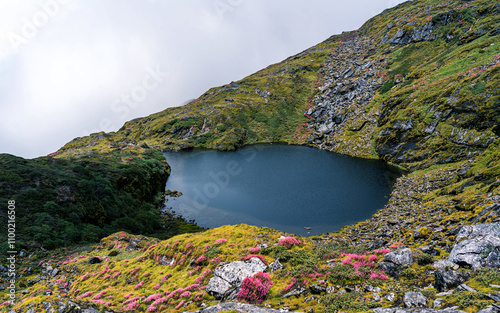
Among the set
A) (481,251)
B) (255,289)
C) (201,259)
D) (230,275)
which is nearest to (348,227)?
(481,251)

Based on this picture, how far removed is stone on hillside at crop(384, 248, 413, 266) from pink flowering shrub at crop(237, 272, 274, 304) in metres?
9.07

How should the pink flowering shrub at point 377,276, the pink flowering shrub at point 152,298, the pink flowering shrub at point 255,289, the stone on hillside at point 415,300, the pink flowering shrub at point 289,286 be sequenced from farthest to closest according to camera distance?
the pink flowering shrub at point 152,298, the pink flowering shrub at point 289,286, the pink flowering shrub at point 255,289, the pink flowering shrub at point 377,276, the stone on hillside at point 415,300

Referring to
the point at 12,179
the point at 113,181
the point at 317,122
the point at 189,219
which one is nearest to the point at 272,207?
the point at 189,219

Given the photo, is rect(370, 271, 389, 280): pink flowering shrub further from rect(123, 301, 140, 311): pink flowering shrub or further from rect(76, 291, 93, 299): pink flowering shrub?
rect(76, 291, 93, 299): pink flowering shrub

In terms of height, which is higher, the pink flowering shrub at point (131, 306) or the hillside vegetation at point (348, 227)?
the hillside vegetation at point (348, 227)

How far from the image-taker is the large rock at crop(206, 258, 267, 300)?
683 inches

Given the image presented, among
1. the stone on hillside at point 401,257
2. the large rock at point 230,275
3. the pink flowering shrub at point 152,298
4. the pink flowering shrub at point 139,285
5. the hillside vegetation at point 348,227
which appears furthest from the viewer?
the pink flowering shrub at point 139,285

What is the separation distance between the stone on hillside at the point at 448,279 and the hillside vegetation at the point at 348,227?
6 cm

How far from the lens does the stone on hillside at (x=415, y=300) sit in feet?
35.8

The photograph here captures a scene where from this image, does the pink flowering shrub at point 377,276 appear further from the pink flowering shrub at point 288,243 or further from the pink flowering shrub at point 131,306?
the pink flowering shrub at point 131,306

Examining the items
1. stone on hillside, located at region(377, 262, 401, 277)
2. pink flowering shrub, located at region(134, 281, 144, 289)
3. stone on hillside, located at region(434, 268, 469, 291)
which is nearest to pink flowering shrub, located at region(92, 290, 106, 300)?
pink flowering shrub, located at region(134, 281, 144, 289)

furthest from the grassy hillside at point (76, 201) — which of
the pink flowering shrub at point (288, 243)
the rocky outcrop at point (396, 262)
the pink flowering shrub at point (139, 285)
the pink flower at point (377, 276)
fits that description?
the rocky outcrop at point (396, 262)

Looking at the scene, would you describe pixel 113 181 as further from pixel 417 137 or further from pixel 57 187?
pixel 417 137

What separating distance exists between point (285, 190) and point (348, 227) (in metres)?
21.8
